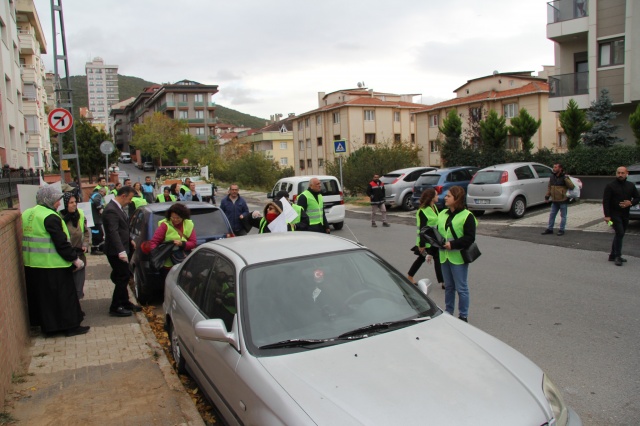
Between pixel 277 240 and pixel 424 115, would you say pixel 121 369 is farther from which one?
pixel 424 115

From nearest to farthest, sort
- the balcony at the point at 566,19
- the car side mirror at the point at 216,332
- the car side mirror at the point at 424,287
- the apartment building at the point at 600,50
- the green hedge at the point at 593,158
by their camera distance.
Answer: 1. the car side mirror at the point at 216,332
2. the car side mirror at the point at 424,287
3. the green hedge at the point at 593,158
4. the apartment building at the point at 600,50
5. the balcony at the point at 566,19

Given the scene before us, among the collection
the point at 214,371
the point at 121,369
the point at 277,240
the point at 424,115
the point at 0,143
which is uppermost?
the point at 424,115

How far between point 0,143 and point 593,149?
2238 cm

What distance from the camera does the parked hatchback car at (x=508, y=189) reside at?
15.4 m

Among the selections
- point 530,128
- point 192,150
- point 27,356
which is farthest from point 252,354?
point 192,150

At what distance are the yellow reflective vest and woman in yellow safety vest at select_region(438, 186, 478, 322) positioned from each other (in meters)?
4.49

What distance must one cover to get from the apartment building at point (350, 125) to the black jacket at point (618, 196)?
4220 centimetres

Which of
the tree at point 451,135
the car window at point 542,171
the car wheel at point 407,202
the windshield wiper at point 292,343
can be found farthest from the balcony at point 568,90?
the windshield wiper at point 292,343

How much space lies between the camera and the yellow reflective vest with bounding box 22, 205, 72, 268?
19.2 ft

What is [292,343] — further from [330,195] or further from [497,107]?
[497,107]

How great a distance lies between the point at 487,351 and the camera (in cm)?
333

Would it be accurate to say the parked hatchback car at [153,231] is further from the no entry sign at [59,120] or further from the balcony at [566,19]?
the balcony at [566,19]

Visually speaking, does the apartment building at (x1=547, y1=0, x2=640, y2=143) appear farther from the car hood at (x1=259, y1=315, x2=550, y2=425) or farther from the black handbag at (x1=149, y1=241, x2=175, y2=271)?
the car hood at (x1=259, y1=315, x2=550, y2=425)

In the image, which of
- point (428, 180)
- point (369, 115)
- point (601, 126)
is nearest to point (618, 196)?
point (428, 180)
